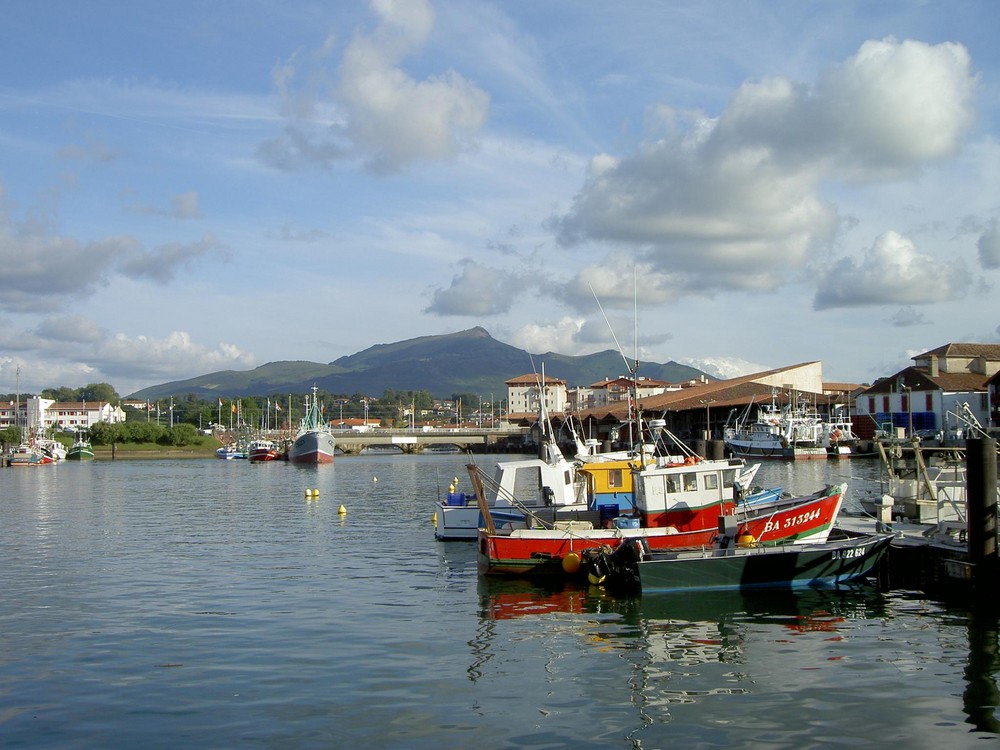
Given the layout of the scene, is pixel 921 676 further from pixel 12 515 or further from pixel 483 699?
pixel 12 515

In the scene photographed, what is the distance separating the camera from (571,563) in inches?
928

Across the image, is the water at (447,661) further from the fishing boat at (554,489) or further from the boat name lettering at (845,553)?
the fishing boat at (554,489)

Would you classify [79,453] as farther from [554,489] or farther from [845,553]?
[845,553]

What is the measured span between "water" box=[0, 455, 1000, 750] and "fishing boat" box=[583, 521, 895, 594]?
1.50ft

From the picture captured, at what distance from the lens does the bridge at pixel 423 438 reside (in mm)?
165975

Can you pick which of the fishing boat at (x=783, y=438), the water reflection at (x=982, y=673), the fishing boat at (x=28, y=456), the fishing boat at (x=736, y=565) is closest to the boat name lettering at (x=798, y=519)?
→ the fishing boat at (x=736, y=565)

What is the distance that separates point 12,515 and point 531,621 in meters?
36.4

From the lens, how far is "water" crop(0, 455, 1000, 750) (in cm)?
1273

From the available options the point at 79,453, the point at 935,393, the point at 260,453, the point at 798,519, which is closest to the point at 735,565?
the point at 798,519

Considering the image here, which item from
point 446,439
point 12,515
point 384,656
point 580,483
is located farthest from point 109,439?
point 384,656

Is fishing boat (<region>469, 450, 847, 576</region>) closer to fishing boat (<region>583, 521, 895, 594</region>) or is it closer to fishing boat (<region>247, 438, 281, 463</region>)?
fishing boat (<region>583, 521, 895, 594</region>)

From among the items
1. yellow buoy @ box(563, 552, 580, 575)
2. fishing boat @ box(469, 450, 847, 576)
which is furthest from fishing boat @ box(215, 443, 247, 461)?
yellow buoy @ box(563, 552, 580, 575)

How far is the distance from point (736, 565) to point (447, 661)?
824 cm

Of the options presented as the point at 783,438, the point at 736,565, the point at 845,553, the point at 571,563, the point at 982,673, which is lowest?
the point at 982,673
